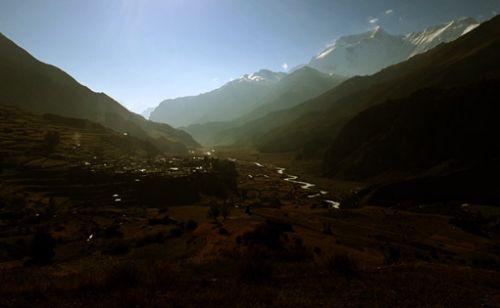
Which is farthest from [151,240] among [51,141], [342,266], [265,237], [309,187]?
[309,187]

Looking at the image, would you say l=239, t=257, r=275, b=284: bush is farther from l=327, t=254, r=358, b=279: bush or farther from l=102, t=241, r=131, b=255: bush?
l=102, t=241, r=131, b=255: bush

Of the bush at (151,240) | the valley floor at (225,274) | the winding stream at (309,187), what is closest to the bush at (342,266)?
the valley floor at (225,274)

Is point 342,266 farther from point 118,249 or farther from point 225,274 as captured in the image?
point 118,249

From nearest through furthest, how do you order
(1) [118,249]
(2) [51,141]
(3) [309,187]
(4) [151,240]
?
(1) [118,249]
(4) [151,240]
(2) [51,141]
(3) [309,187]

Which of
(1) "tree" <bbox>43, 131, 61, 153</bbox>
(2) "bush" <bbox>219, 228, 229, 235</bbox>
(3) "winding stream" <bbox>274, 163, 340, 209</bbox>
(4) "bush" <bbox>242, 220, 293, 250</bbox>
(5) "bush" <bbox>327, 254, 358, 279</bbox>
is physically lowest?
(3) "winding stream" <bbox>274, 163, 340, 209</bbox>

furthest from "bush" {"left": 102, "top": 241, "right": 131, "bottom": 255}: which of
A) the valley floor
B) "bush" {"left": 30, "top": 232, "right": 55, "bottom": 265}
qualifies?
"bush" {"left": 30, "top": 232, "right": 55, "bottom": 265}

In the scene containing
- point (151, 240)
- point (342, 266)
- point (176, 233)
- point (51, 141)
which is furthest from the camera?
point (51, 141)

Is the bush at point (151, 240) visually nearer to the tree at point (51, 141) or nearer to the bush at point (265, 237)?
the bush at point (265, 237)

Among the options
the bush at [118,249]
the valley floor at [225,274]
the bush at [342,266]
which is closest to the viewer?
the valley floor at [225,274]

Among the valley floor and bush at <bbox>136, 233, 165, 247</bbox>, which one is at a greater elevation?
the valley floor

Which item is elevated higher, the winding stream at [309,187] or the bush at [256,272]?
the bush at [256,272]

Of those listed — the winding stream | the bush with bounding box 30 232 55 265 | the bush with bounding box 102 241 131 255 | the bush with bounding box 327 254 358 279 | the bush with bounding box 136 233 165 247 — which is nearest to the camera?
the bush with bounding box 327 254 358 279

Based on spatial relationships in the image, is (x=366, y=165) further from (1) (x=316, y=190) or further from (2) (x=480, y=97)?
(2) (x=480, y=97)
